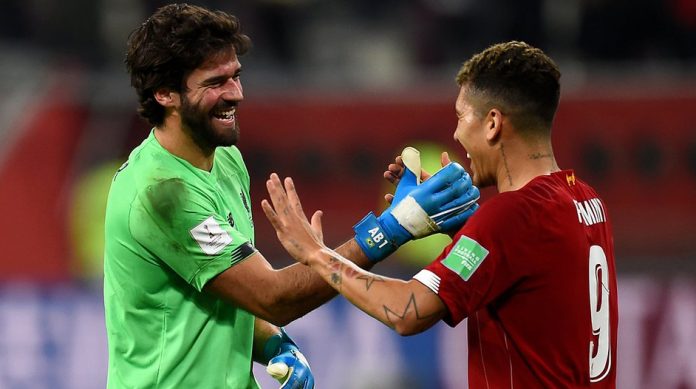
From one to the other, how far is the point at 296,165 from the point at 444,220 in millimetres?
7371

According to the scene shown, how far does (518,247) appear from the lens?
3.90 m

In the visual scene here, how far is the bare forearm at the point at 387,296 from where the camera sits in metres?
3.91

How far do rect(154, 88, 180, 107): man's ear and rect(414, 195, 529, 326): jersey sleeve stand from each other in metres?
1.27

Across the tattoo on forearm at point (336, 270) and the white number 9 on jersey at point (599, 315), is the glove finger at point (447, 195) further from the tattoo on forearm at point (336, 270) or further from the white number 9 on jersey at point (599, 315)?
the white number 9 on jersey at point (599, 315)

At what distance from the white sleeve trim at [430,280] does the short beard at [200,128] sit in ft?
3.57

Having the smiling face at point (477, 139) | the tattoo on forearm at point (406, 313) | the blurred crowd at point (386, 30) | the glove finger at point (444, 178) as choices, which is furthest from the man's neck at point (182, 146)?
the blurred crowd at point (386, 30)

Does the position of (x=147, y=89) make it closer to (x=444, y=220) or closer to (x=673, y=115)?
(x=444, y=220)

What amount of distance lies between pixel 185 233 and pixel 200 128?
424 millimetres

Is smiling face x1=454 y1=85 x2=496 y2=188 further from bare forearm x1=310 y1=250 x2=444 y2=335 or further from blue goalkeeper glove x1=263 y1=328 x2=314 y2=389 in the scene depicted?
blue goalkeeper glove x1=263 y1=328 x2=314 y2=389

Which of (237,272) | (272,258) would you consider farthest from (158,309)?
(272,258)

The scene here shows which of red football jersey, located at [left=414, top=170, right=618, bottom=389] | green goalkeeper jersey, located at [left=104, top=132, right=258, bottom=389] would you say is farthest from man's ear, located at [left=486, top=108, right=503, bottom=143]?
green goalkeeper jersey, located at [left=104, top=132, right=258, bottom=389]

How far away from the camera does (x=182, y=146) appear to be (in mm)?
4672

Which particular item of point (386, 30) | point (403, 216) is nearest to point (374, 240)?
point (403, 216)

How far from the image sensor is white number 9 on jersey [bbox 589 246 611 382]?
405cm
